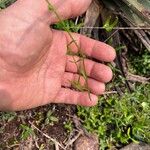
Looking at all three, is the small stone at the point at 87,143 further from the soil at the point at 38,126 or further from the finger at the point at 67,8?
the finger at the point at 67,8

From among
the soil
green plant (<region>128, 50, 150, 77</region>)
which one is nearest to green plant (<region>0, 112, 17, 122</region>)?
the soil

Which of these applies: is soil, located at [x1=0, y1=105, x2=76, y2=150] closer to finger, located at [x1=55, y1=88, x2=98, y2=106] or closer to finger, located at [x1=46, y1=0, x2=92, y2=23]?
finger, located at [x1=55, y1=88, x2=98, y2=106]

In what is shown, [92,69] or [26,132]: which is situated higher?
[92,69]

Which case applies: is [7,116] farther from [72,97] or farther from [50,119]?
[72,97]

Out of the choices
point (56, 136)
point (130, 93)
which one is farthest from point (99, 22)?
point (56, 136)

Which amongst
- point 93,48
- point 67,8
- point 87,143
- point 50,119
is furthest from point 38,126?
point 67,8

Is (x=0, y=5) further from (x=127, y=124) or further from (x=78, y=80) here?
(x=127, y=124)
